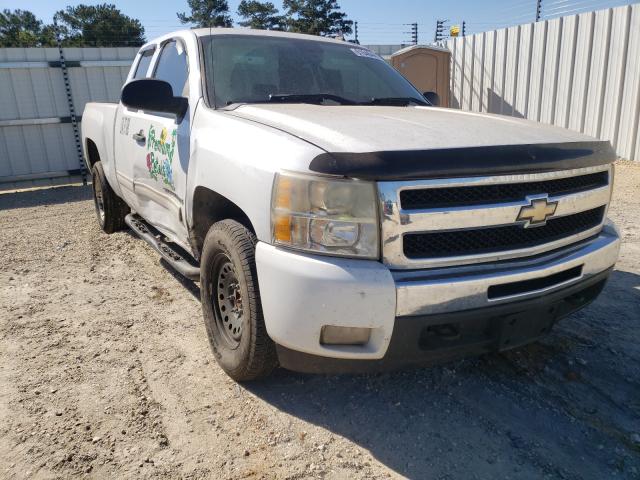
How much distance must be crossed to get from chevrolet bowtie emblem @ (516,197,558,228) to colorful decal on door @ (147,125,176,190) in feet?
6.80

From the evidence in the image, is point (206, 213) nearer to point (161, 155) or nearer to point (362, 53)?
point (161, 155)

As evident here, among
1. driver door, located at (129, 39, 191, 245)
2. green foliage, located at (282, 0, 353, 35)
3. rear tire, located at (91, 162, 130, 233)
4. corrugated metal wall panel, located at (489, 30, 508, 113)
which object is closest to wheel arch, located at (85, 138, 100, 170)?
rear tire, located at (91, 162, 130, 233)

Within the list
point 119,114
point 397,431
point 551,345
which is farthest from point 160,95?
point 551,345

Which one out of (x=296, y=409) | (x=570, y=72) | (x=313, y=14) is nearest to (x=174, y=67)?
(x=296, y=409)

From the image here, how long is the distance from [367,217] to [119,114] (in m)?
3.35

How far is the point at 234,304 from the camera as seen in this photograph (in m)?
2.67

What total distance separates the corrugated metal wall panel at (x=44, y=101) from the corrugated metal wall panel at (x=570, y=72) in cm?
781

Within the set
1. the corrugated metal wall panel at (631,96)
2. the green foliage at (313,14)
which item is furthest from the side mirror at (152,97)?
the green foliage at (313,14)

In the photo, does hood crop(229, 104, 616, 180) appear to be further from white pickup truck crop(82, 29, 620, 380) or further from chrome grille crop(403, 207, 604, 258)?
chrome grille crop(403, 207, 604, 258)

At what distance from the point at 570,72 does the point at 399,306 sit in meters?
9.62

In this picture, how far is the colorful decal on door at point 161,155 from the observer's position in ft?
10.6

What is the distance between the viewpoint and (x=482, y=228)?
212 cm

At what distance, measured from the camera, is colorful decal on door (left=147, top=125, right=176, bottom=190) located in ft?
10.6

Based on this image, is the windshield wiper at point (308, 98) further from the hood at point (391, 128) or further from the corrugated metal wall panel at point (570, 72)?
the corrugated metal wall panel at point (570, 72)
